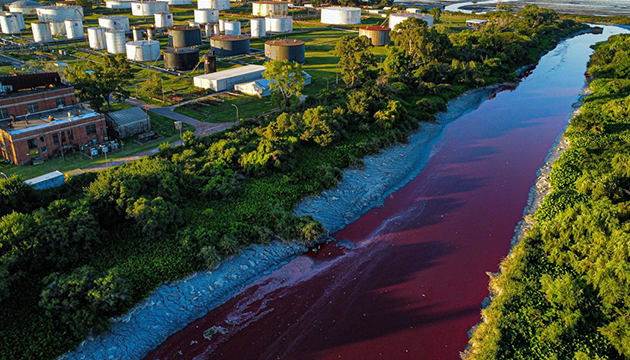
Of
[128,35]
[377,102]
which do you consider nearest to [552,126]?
[377,102]

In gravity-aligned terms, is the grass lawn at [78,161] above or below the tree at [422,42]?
below

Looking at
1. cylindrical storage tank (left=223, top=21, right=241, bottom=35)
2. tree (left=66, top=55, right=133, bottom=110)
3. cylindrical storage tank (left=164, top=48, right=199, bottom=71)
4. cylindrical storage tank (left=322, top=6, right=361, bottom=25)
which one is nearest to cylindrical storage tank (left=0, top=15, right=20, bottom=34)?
cylindrical storage tank (left=223, top=21, right=241, bottom=35)

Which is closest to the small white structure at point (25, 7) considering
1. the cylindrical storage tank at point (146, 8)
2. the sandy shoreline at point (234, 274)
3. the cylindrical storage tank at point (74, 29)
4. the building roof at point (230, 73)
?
the cylindrical storage tank at point (146, 8)

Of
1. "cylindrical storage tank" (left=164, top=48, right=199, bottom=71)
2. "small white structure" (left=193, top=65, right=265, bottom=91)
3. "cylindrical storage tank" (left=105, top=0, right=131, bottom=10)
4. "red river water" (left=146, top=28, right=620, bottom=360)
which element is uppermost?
"cylindrical storage tank" (left=105, top=0, right=131, bottom=10)

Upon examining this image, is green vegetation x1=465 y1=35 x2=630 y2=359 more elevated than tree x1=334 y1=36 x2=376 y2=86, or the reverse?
tree x1=334 y1=36 x2=376 y2=86

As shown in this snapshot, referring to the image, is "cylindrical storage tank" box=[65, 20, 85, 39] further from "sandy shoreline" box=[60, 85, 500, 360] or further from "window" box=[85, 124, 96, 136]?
"sandy shoreline" box=[60, 85, 500, 360]

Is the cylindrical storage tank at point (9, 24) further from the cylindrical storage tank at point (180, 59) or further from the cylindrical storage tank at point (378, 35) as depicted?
the cylindrical storage tank at point (378, 35)

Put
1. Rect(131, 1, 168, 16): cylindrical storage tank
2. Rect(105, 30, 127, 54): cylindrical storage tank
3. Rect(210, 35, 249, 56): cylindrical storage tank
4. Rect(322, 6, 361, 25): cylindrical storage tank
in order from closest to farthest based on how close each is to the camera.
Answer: Rect(210, 35, 249, 56): cylindrical storage tank, Rect(105, 30, 127, 54): cylindrical storage tank, Rect(131, 1, 168, 16): cylindrical storage tank, Rect(322, 6, 361, 25): cylindrical storage tank
